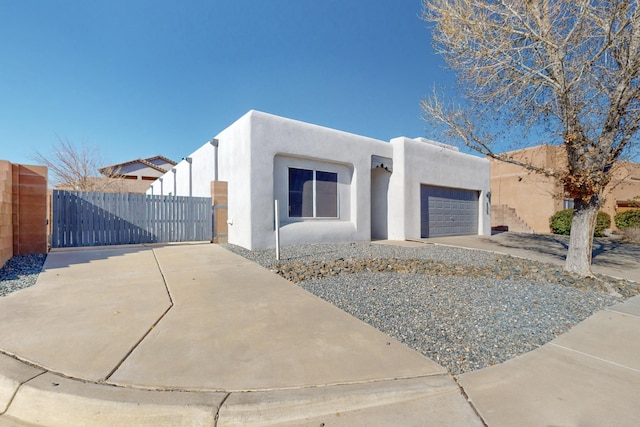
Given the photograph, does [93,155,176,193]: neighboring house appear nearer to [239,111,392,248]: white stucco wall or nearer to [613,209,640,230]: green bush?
[239,111,392,248]: white stucco wall

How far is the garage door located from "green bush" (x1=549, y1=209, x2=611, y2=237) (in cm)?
562

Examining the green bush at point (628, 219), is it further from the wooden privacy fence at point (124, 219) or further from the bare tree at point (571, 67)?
the wooden privacy fence at point (124, 219)

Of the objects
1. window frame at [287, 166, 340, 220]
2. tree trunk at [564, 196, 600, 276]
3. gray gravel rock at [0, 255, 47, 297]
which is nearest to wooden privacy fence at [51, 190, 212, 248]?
gray gravel rock at [0, 255, 47, 297]

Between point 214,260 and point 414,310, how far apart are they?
5120 mm

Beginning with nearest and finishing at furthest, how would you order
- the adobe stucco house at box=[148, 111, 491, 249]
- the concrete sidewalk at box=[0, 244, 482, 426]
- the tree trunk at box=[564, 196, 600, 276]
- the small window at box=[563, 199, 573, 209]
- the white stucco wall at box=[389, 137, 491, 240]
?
the concrete sidewalk at box=[0, 244, 482, 426], the tree trunk at box=[564, 196, 600, 276], the adobe stucco house at box=[148, 111, 491, 249], the white stucco wall at box=[389, 137, 491, 240], the small window at box=[563, 199, 573, 209]

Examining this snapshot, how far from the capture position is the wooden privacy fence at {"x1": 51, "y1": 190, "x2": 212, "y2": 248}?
8.81m

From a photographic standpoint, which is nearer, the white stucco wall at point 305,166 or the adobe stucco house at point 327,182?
the white stucco wall at point 305,166

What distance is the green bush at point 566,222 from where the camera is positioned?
635 inches

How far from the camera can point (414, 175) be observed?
42.3 ft

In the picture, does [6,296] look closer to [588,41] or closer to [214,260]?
[214,260]

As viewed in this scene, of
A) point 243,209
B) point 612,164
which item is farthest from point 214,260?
point 612,164

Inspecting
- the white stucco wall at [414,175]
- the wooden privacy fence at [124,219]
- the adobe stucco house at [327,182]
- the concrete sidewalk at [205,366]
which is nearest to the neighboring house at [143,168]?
the adobe stucco house at [327,182]

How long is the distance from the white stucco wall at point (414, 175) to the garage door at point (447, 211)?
482mm

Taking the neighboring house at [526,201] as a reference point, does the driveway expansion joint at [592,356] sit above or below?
below
